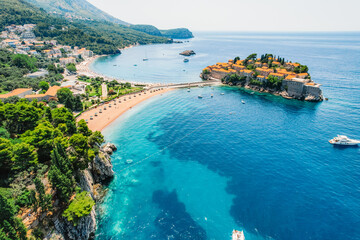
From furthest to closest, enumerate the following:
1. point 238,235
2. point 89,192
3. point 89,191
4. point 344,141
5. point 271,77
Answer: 1. point 271,77
2. point 344,141
3. point 89,191
4. point 89,192
5. point 238,235

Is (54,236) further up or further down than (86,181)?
further down

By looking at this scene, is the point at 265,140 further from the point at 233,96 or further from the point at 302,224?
the point at 233,96

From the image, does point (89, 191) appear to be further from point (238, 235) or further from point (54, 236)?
point (238, 235)

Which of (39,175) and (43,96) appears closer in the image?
(39,175)

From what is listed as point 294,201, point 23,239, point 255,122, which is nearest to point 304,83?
point 255,122

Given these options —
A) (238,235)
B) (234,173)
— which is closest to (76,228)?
(238,235)

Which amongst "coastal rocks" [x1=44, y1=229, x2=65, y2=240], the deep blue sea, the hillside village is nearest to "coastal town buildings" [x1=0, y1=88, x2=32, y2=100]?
the hillside village

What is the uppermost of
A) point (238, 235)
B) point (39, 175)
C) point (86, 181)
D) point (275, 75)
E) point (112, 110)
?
point (275, 75)

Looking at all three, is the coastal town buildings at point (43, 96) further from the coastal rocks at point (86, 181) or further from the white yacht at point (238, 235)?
the white yacht at point (238, 235)
